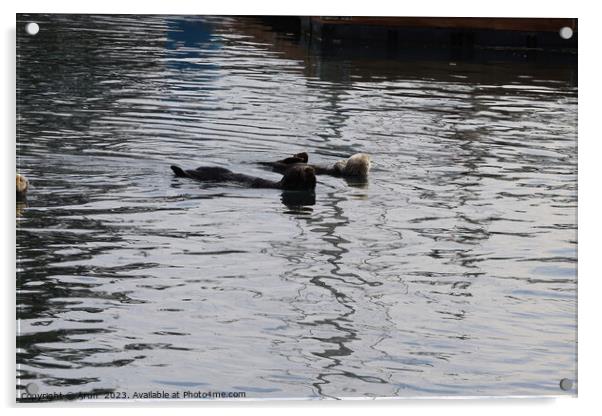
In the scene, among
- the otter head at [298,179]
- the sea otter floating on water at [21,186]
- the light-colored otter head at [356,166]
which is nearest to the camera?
the sea otter floating on water at [21,186]

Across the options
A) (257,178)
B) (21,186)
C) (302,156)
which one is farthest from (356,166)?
(21,186)

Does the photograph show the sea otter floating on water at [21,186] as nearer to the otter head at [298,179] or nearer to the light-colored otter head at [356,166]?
the otter head at [298,179]

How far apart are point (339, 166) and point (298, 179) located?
2.23ft

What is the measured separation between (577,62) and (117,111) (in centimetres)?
430

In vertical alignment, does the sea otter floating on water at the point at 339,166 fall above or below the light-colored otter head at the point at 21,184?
below

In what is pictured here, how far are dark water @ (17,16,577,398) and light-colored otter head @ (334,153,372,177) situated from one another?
0.30 ft

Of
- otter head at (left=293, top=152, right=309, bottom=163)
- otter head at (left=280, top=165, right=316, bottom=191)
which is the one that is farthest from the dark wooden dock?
otter head at (left=293, top=152, right=309, bottom=163)

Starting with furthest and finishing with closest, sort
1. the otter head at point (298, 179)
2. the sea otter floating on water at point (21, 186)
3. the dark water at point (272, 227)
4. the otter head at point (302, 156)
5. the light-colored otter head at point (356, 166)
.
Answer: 1. the otter head at point (302, 156)
2. the light-colored otter head at point (356, 166)
3. the otter head at point (298, 179)
4. the sea otter floating on water at point (21, 186)
5. the dark water at point (272, 227)

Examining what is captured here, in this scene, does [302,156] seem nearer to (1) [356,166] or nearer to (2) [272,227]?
(1) [356,166]

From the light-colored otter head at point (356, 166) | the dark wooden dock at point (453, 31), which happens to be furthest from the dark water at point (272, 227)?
the dark wooden dock at point (453, 31)

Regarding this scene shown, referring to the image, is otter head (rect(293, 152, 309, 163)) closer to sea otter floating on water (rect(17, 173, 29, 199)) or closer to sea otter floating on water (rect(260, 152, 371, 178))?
sea otter floating on water (rect(260, 152, 371, 178))

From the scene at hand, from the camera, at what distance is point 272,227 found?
8758 millimetres

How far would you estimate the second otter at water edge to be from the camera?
390 inches

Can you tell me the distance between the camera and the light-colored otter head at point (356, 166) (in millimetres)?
10266
